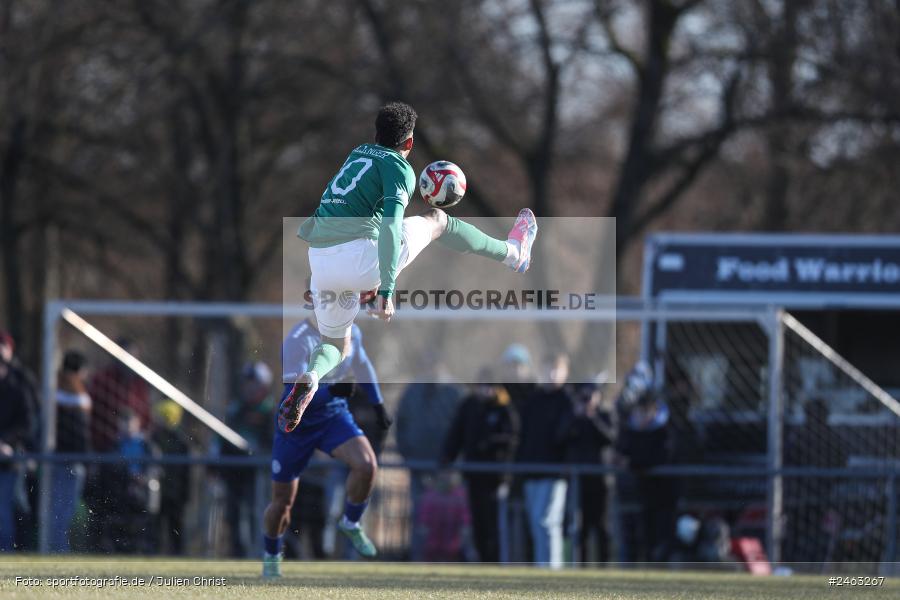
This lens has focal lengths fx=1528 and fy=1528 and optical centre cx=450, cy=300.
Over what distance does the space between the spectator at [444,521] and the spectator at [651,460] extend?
1579 millimetres

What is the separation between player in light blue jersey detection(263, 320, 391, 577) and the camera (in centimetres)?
902

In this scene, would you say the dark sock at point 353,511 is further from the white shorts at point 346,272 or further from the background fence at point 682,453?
the background fence at point 682,453

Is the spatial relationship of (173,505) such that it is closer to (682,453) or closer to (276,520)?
(682,453)

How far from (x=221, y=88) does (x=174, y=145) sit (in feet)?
6.21

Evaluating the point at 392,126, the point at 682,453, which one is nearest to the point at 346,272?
the point at 392,126

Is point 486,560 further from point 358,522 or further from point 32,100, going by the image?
point 32,100

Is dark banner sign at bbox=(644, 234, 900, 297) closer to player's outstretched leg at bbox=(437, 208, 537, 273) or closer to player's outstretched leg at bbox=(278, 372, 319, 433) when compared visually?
player's outstretched leg at bbox=(437, 208, 537, 273)

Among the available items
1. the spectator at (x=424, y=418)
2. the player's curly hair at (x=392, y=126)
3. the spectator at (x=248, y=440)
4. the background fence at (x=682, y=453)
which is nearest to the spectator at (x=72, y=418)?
the background fence at (x=682, y=453)

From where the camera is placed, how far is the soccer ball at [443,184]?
28.7 ft

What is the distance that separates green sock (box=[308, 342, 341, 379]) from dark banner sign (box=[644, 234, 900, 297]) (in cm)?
753

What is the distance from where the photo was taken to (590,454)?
13484 mm

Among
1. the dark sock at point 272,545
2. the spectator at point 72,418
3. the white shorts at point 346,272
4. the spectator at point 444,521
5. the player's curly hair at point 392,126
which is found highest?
the player's curly hair at point 392,126

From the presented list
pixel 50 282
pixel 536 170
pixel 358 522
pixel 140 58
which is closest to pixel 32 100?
pixel 140 58

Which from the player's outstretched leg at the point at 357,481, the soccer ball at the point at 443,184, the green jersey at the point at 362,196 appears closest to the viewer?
the green jersey at the point at 362,196
